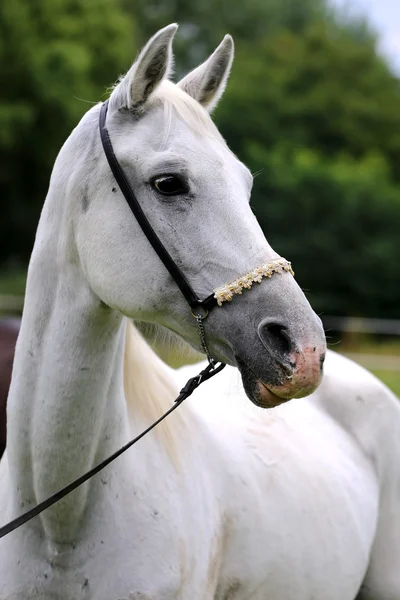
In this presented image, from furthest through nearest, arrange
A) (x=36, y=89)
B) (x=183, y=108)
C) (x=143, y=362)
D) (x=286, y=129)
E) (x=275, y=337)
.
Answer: (x=286, y=129)
(x=36, y=89)
(x=143, y=362)
(x=183, y=108)
(x=275, y=337)

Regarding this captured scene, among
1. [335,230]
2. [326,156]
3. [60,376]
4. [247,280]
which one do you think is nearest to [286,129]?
[326,156]

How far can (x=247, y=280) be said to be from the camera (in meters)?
2.47

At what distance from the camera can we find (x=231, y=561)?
10.6ft

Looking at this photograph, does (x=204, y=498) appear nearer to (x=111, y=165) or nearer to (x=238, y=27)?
(x=111, y=165)

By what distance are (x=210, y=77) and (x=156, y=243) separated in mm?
717

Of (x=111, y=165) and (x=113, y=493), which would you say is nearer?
(x=111, y=165)

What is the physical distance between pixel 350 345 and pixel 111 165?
672 inches

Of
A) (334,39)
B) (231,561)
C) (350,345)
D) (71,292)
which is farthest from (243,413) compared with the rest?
(334,39)

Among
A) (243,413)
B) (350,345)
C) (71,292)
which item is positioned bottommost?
(350,345)

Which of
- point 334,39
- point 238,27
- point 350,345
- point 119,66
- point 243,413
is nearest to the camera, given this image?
point 243,413

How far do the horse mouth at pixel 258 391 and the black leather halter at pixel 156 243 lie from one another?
20 cm

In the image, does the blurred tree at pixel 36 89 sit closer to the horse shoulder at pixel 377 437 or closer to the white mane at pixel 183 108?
the horse shoulder at pixel 377 437

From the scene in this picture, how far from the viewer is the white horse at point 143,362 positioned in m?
2.53

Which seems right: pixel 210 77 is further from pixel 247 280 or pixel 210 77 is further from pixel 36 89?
pixel 36 89
